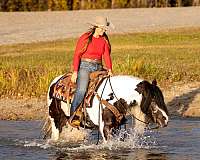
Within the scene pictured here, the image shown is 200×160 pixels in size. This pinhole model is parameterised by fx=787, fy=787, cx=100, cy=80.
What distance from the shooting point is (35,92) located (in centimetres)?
1952

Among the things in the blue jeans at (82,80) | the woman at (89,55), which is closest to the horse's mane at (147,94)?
the woman at (89,55)

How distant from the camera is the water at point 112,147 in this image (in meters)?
11.9

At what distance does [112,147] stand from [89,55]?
152 centimetres

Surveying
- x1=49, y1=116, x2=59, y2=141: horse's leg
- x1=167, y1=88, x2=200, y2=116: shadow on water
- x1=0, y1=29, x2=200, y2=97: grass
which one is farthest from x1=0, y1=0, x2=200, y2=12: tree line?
x1=49, y1=116, x2=59, y2=141: horse's leg

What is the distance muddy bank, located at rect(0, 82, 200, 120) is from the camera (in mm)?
17375

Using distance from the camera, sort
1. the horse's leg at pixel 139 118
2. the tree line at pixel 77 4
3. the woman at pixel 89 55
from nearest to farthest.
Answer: the horse's leg at pixel 139 118, the woman at pixel 89 55, the tree line at pixel 77 4

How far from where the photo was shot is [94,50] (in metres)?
12.6

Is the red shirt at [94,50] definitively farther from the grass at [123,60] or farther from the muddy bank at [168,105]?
the grass at [123,60]

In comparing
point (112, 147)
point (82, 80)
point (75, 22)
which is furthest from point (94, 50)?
point (75, 22)

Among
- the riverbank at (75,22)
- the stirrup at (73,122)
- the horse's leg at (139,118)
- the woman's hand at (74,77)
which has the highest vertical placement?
the woman's hand at (74,77)

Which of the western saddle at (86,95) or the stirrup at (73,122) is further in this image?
the stirrup at (73,122)

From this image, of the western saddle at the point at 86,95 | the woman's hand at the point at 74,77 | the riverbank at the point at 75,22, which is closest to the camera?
the western saddle at the point at 86,95

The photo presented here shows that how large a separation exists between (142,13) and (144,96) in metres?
42.2

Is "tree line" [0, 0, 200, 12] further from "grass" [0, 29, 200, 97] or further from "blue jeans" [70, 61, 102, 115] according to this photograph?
"blue jeans" [70, 61, 102, 115]
